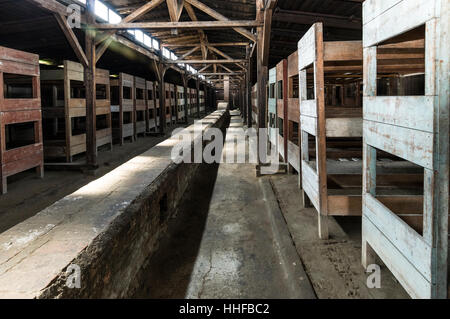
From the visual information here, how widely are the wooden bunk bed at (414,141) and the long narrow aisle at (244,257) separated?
938 millimetres

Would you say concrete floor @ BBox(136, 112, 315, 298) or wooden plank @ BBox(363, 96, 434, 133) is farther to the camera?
concrete floor @ BBox(136, 112, 315, 298)

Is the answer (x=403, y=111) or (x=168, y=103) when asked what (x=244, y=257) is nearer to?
(x=403, y=111)

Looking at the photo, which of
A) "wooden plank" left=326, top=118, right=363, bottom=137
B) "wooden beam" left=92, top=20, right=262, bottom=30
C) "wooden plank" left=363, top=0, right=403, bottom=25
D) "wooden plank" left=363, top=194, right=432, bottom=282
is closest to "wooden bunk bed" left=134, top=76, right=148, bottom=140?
"wooden beam" left=92, top=20, right=262, bottom=30

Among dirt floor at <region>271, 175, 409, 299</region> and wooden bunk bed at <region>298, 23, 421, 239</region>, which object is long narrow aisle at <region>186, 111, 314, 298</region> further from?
wooden bunk bed at <region>298, 23, 421, 239</region>

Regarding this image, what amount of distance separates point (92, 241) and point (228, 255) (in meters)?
1.83

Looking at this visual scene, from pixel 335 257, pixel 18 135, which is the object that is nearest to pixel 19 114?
pixel 18 135

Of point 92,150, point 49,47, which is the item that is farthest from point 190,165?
point 49,47

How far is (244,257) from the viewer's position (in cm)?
412

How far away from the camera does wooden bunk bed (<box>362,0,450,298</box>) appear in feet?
6.18

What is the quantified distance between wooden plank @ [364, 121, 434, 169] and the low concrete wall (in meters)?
2.47

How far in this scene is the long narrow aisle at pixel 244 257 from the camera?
3.38 metres

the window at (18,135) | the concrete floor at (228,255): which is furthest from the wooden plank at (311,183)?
the window at (18,135)

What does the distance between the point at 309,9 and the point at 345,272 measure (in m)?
7.55
